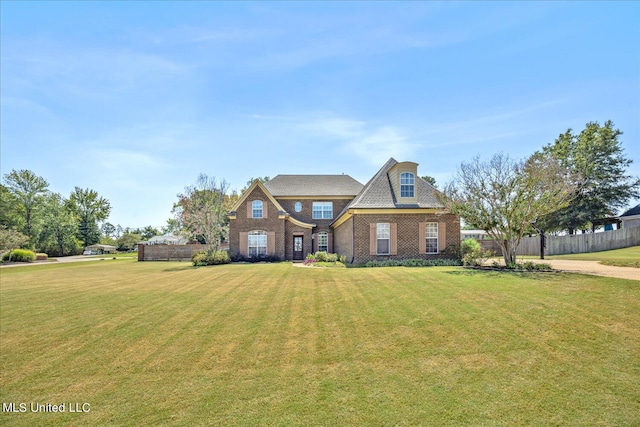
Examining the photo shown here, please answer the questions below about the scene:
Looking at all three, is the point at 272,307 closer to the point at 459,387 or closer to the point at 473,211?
the point at 459,387

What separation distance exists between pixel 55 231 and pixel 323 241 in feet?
166

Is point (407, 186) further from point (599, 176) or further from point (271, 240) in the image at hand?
point (599, 176)

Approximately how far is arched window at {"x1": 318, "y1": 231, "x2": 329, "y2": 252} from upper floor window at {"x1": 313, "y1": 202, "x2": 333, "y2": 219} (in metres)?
1.61

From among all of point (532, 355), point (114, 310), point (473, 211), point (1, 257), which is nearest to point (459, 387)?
point (532, 355)

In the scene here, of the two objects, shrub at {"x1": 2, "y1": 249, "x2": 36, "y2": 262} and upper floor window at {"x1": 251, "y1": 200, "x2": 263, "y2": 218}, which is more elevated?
upper floor window at {"x1": 251, "y1": 200, "x2": 263, "y2": 218}

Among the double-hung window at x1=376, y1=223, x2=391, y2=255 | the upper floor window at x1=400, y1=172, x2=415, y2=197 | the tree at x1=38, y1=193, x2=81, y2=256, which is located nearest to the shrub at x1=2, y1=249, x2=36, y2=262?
the tree at x1=38, y1=193, x2=81, y2=256

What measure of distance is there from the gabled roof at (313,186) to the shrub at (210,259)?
889 cm

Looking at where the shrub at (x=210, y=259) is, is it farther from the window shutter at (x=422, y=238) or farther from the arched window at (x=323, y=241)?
the window shutter at (x=422, y=238)

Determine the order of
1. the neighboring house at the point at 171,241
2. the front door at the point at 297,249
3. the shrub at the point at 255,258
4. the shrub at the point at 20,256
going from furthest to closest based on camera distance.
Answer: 1. the neighboring house at the point at 171,241
2. the shrub at the point at 20,256
3. the front door at the point at 297,249
4. the shrub at the point at 255,258

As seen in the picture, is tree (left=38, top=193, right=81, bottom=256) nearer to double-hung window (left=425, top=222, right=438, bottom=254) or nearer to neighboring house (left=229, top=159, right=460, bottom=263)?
neighboring house (left=229, top=159, right=460, bottom=263)

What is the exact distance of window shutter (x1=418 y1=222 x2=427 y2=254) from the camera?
22.5 meters

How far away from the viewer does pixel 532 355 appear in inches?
266

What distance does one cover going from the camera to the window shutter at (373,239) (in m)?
22.4

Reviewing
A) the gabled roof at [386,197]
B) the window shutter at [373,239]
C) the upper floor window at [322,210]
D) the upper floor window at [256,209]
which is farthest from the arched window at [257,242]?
the window shutter at [373,239]
